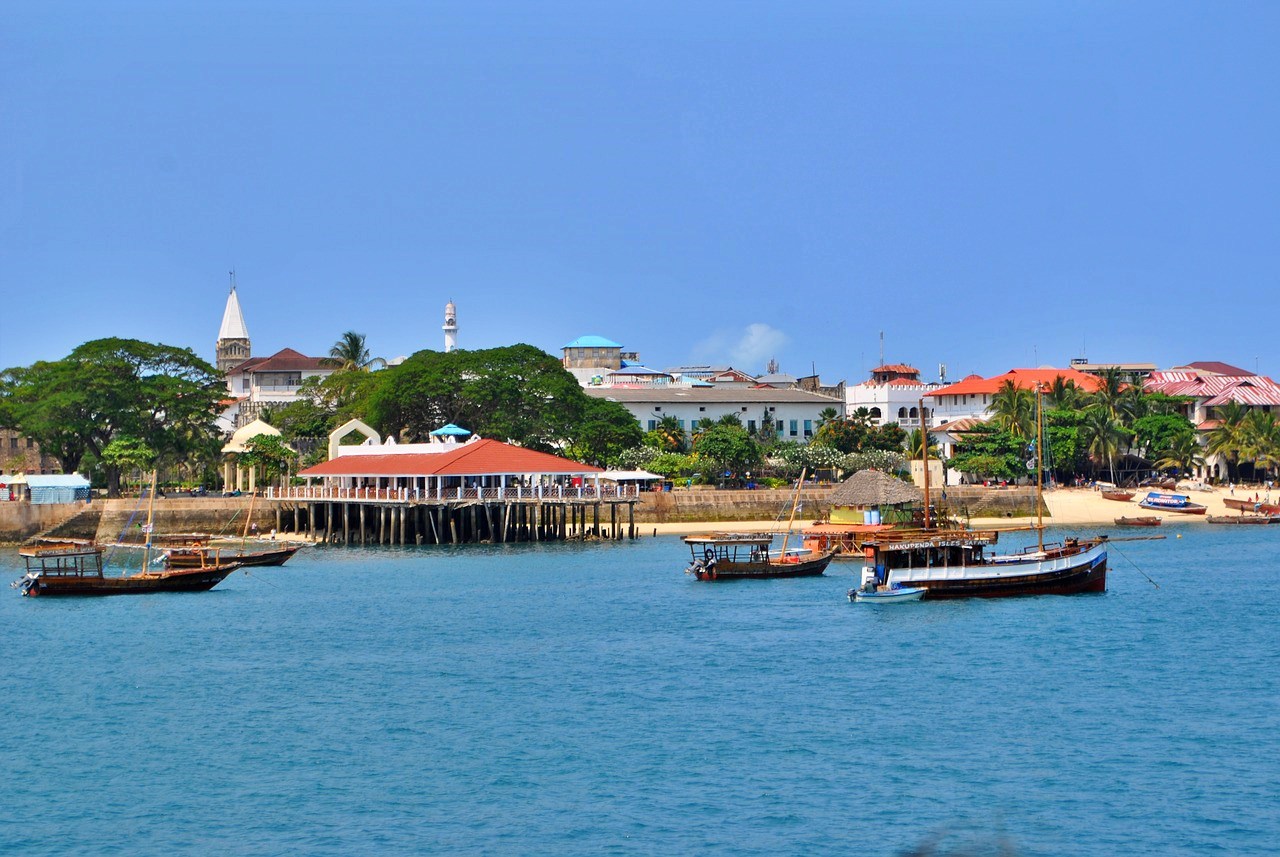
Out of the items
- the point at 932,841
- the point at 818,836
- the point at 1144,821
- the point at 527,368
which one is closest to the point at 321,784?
the point at 818,836

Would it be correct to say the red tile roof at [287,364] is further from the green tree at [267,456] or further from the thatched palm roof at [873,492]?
the thatched palm roof at [873,492]

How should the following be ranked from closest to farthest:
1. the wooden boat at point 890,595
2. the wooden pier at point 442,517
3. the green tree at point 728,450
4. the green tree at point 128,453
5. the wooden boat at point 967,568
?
the wooden boat at point 890,595, the wooden boat at point 967,568, the wooden pier at point 442,517, the green tree at point 128,453, the green tree at point 728,450

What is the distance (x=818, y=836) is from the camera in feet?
78.0

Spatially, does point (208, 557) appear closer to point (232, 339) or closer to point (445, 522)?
point (445, 522)

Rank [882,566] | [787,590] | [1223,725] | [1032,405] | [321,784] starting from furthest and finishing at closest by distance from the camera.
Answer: [1032,405] → [787,590] → [882,566] → [1223,725] → [321,784]

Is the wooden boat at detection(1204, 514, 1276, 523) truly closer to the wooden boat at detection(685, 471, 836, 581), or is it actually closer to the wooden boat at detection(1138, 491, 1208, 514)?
the wooden boat at detection(1138, 491, 1208, 514)

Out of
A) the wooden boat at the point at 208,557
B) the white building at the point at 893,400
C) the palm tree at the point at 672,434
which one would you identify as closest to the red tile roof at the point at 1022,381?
the white building at the point at 893,400

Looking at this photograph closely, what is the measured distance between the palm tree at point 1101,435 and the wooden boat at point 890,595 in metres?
55.2

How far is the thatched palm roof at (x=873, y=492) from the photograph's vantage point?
71.7m

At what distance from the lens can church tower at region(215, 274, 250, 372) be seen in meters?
163

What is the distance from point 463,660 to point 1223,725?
17883mm

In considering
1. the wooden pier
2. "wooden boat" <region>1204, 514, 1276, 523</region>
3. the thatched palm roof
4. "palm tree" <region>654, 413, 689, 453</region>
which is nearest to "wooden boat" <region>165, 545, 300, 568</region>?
the wooden pier

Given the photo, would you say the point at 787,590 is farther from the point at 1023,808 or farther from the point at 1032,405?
the point at 1032,405

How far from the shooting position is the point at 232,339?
165 meters
